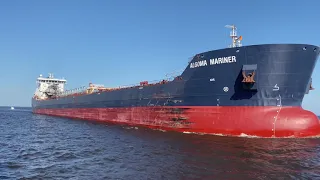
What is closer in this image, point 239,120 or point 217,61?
point 239,120

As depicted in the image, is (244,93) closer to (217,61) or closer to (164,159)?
(217,61)

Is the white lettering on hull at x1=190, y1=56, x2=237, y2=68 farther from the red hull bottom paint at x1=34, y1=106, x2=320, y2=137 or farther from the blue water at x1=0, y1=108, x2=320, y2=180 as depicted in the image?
the blue water at x1=0, y1=108, x2=320, y2=180

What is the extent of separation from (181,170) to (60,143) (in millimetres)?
8576

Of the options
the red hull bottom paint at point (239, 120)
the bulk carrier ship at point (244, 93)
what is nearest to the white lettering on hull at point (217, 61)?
the bulk carrier ship at point (244, 93)

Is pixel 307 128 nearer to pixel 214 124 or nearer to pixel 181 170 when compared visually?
pixel 214 124

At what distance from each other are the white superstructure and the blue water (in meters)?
36.9

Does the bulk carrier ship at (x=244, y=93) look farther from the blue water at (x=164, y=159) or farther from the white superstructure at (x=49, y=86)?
the white superstructure at (x=49, y=86)

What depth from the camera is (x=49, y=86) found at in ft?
164

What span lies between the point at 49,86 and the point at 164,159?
148 ft

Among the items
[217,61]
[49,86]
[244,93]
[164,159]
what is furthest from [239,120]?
[49,86]

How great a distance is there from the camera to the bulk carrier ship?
15.0 meters

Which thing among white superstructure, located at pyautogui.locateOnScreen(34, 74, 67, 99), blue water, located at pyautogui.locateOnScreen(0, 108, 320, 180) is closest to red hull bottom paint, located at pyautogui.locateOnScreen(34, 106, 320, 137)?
blue water, located at pyautogui.locateOnScreen(0, 108, 320, 180)

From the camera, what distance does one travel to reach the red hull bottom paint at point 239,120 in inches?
586

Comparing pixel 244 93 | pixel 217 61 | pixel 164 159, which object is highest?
pixel 217 61
